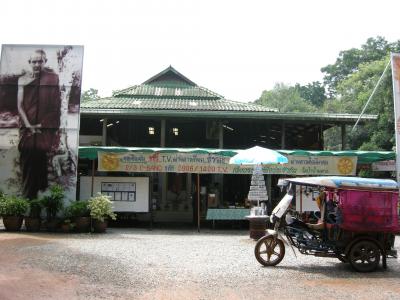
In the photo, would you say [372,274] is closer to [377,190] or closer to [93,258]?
[377,190]

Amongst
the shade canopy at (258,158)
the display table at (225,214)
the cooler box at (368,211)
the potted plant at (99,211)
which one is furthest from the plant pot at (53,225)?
the cooler box at (368,211)

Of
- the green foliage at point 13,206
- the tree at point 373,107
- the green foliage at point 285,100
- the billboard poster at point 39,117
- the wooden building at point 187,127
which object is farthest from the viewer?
the green foliage at point 285,100

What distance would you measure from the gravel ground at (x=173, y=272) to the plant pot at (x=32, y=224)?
1664 millimetres

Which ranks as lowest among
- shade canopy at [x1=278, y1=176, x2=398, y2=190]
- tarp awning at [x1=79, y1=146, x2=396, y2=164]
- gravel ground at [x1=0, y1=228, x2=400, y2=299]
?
gravel ground at [x1=0, y1=228, x2=400, y2=299]

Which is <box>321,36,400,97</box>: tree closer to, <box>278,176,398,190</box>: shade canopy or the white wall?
the white wall

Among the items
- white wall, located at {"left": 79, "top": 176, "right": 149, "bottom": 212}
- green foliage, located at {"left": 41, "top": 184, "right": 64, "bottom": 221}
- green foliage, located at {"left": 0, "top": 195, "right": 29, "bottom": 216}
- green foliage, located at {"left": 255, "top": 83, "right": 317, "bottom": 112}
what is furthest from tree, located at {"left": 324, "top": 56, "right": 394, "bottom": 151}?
green foliage, located at {"left": 0, "top": 195, "right": 29, "bottom": 216}

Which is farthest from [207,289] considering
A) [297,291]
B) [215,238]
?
[215,238]

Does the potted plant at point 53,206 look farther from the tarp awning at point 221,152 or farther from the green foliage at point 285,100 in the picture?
the green foliage at point 285,100

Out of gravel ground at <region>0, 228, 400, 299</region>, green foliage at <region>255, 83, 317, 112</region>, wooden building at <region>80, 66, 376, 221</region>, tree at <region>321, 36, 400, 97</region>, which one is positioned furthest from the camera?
green foliage at <region>255, 83, 317, 112</region>

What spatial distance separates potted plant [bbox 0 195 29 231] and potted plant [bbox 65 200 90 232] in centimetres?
135

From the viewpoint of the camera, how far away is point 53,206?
46.2 ft

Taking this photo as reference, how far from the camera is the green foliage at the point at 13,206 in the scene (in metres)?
13.6

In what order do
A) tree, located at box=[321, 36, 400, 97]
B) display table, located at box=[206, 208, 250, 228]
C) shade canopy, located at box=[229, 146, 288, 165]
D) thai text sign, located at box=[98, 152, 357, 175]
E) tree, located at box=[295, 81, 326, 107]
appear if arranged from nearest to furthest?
shade canopy, located at box=[229, 146, 288, 165] < thai text sign, located at box=[98, 152, 357, 175] < display table, located at box=[206, 208, 250, 228] < tree, located at box=[321, 36, 400, 97] < tree, located at box=[295, 81, 326, 107]

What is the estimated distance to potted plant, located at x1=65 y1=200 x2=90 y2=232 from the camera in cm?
1383
